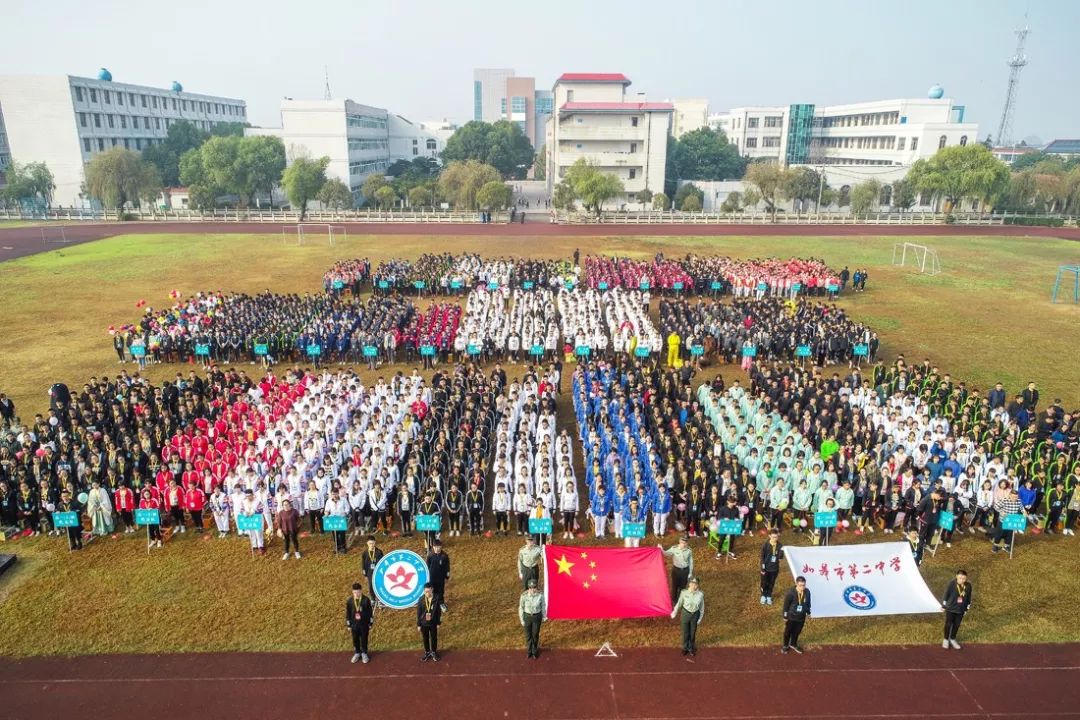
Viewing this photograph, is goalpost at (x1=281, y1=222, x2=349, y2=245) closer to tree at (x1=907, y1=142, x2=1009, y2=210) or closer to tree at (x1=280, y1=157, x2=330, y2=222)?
tree at (x1=280, y1=157, x2=330, y2=222)

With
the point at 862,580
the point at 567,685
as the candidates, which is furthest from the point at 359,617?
the point at 862,580

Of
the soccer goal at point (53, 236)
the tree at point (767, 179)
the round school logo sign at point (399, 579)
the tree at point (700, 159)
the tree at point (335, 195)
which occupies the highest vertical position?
the tree at point (700, 159)

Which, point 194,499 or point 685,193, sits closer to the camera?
point 194,499

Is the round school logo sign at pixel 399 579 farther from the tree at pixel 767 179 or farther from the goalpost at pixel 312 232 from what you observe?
the tree at pixel 767 179

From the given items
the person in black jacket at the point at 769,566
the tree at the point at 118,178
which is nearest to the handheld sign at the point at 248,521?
the person in black jacket at the point at 769,566

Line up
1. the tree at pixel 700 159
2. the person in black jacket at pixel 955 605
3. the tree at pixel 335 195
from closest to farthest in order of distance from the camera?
the person in black jacket at pixel 955 605, the tree at pixel 335 195, the tree at pixel 700 159

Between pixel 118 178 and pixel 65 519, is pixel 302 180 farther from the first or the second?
pixel 65 519

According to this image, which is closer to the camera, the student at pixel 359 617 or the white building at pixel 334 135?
the student at pixel 359 617
